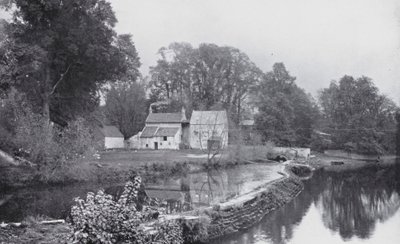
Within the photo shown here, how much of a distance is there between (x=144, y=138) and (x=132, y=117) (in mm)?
7960

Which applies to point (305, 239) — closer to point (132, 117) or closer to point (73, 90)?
point (73, 90)

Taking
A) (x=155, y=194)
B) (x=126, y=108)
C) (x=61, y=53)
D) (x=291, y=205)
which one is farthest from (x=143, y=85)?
(x=291, y=205)

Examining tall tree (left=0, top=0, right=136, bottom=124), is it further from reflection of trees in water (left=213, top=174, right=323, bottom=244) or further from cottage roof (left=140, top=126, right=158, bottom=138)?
cottage roof (left=140, top=126, right=158, bottom=138)

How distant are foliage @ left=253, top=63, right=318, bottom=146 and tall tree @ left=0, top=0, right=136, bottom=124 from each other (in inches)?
1203

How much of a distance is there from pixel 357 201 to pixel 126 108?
146 feet

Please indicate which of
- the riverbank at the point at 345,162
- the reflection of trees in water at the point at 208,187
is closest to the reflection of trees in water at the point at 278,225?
the reflection of trees in water at the point at 208,187

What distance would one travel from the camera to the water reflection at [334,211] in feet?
54.5

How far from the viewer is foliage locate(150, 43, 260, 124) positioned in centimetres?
6719

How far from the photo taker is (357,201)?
26609 millimetres

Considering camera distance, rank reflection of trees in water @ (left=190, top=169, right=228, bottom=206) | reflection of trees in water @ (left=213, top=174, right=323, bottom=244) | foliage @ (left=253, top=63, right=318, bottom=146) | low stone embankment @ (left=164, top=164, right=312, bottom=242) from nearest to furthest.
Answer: low stone embankment @ (left=164, top=164, right=312, bottom=242) < reflection of trees in water @ (left=213, top=174, right=323, bottom=244) < reflection of trees in water @ (left=190, top=169, right=228, bottom=206) < foliage @ (left=253, top=63, right=318, bottom=146)

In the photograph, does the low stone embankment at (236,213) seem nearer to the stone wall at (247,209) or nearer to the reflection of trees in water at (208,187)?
the stone wall at (247,209)

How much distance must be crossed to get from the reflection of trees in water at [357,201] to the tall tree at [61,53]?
729 inches

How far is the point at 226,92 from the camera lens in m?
70.3

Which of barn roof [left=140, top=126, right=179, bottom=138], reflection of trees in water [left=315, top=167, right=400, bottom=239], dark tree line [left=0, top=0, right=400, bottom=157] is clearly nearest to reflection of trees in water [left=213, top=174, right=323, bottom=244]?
reflection of trees in water [left=315, top=167, right=400, bottom=239]
